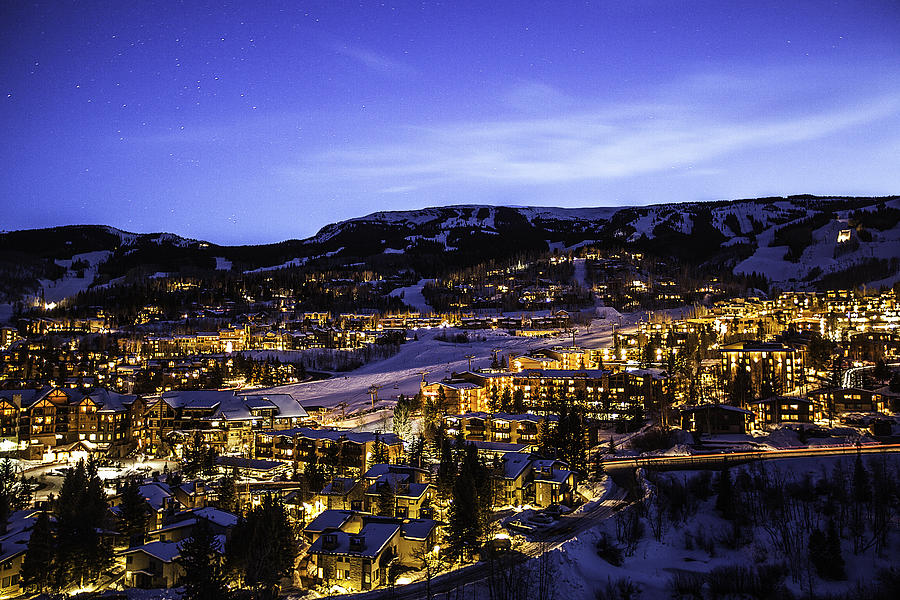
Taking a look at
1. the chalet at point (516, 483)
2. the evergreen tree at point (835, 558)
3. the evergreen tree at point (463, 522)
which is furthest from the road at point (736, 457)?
the evergreen tree at point (463, 522)

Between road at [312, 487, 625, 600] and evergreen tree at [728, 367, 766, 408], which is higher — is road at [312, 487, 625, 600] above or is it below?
below

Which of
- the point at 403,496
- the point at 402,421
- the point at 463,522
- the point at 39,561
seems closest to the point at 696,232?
the point at 402,421

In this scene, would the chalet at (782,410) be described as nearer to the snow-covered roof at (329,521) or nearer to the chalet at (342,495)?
the chalet at (342,495)

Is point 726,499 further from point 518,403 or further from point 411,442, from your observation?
point 518,403

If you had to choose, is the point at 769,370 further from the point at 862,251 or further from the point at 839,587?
the point at 862,251

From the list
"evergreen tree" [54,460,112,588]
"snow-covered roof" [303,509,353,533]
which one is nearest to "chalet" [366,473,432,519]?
"snow-covered roof" [303,509,353,533]

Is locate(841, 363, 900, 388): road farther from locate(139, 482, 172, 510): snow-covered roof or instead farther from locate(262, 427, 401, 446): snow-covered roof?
locate(139, 482, 172, 510): snow-covered roof
